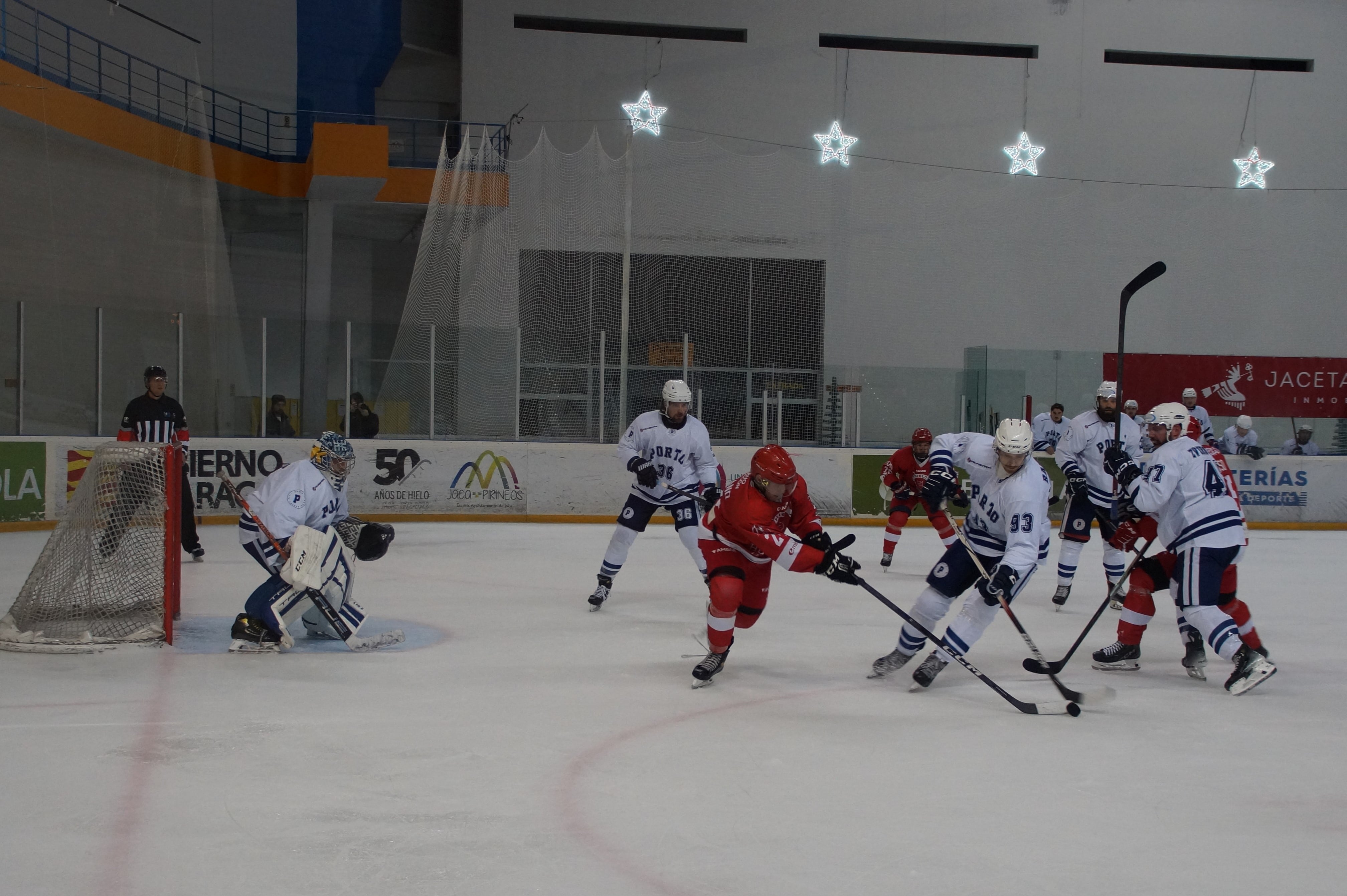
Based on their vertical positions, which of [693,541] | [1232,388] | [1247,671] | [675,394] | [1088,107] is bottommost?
[1247,671]

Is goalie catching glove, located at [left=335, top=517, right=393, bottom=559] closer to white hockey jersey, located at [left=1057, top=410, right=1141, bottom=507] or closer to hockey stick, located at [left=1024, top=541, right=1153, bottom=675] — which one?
hockey stick, located at [left=1024, top=541, right=1153, bottom=675]

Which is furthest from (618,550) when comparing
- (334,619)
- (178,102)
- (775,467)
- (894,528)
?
(178,102)

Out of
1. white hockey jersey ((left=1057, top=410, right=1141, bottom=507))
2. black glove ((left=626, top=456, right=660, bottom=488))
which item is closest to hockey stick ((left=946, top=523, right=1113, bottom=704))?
black glove ((left=626, top=456, right=660, bottom=488))

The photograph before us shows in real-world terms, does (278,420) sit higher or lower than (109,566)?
higher

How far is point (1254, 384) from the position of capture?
1152 cm

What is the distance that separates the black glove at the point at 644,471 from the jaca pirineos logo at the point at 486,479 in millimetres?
4884

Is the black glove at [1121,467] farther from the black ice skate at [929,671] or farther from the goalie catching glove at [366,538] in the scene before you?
the goalie catching glove at [366,538]

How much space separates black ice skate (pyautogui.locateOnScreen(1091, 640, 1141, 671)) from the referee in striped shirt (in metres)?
5.43

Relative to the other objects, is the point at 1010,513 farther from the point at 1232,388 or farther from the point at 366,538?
the point at 1232,388

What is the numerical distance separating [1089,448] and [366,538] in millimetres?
4367

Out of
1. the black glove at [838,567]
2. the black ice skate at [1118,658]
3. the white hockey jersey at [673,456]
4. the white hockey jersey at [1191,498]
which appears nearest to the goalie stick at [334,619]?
the white hockey jersey at [673,456]

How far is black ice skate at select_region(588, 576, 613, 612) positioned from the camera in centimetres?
577

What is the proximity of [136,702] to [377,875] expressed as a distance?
1.80m

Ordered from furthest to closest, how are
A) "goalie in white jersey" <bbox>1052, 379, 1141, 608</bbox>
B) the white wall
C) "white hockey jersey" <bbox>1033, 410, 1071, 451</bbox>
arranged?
1. the white wall
2. "white hockey jersey" <bbox>1033, 410, 1071, 451</bbox>
3. "goalie in white jersey" <bbox>1052, 379, 1141, 608</bbox>
